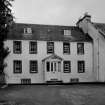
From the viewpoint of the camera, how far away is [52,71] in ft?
108

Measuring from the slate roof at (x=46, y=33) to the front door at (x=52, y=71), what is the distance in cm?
429

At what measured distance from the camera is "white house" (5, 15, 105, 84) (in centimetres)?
3253

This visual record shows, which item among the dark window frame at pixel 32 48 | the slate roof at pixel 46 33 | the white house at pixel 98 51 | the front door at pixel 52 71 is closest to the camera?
the front door at pixel 52 71

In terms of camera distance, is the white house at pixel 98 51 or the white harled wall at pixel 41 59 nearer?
the white harled wall at pixel 41 59

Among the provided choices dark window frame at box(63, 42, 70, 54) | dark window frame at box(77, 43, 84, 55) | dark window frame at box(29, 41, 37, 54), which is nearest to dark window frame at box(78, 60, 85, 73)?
dark window frame at box(77, 43, 84, 55)

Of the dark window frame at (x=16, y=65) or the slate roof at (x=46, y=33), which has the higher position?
the slate roof at (x=46, y=33)

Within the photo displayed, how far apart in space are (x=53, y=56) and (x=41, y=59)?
6.90 ft

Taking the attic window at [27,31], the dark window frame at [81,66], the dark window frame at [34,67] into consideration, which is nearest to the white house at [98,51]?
the dark window frame at [81,66]

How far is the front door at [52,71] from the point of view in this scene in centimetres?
3247

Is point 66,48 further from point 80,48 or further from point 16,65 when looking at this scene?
point 16,65

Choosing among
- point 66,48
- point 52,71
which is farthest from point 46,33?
point 52,71

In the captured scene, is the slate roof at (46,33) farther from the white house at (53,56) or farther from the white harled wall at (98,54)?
the white harled wall at (98,54)

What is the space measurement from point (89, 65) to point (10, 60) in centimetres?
1376

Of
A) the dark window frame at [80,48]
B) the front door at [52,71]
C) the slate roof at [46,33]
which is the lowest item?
the front door at [52,71]
